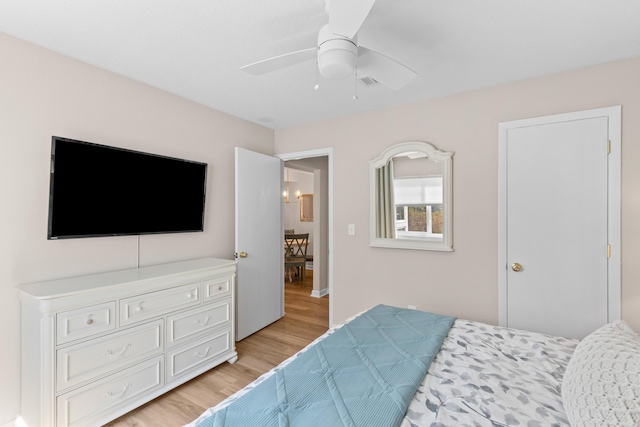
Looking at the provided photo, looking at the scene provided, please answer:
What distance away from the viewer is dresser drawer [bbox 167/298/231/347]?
2.26 m

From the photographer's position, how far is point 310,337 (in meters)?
3.28

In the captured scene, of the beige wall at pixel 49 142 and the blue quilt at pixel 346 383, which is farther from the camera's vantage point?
the beige wall at pixel 49 142

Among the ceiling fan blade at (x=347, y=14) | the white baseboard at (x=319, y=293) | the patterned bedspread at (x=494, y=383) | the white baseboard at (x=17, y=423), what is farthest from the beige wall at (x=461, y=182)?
the white baseboard at (x=17, y=423)

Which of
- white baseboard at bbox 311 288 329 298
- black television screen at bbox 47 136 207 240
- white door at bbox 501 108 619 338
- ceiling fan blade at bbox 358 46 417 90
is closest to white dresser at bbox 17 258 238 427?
black television screen at bbox 47 136 207 240

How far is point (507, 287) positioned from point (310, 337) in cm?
202

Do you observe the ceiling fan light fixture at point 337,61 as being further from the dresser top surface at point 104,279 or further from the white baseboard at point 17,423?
the white baseboard at point 17,423

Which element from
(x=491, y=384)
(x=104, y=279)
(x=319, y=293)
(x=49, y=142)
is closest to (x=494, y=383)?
(x=491, y=384)

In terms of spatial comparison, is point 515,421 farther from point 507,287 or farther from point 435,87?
point 435,87

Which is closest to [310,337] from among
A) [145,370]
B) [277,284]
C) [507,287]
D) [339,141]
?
[277,284]

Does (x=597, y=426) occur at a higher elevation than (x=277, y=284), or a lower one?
higher

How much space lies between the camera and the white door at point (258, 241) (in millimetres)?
3201

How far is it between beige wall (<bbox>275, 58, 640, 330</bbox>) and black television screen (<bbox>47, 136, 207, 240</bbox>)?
5.02 ft

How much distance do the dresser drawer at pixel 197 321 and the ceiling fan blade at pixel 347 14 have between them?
2224 mm

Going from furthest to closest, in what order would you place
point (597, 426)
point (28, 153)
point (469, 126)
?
point (469, 126)
point (28, 153)
point (597, 426)
